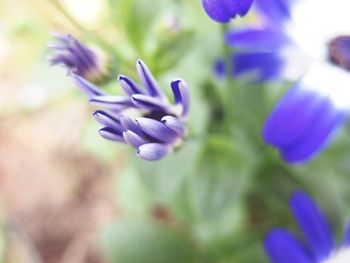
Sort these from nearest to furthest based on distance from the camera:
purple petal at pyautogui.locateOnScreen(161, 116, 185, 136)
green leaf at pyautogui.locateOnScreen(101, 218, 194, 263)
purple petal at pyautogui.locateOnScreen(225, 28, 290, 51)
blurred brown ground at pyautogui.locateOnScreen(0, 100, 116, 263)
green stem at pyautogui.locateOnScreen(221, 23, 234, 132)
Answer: purple petal at pyautogui.locateOnScreen(161, 116, 185, 136) → purple petal at pyautogui.locateOnScreen(225, 28, 290, 51) → green stem at pyautogui.locateOnScreen(221, 23, 234, 132) → green leaf at pyautogui.locateOnScreen(101, 218, 194, 263) → blurred brown ground at pyautogui.locateOnScreen(0, 100, 116, 263)

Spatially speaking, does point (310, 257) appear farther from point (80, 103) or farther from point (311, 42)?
point (80, 103)

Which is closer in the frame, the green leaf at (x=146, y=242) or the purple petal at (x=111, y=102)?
the purple petal at (x=111, y=102)

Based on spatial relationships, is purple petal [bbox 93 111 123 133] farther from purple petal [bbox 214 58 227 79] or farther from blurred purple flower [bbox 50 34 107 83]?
purple petal [bbox 214 58 227 79]

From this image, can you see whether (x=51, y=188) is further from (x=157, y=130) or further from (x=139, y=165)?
(x=157, y=130)

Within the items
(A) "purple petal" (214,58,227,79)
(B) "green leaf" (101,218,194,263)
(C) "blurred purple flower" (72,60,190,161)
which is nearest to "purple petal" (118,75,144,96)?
(C) "blurred purple flower" (72,60,190,161)

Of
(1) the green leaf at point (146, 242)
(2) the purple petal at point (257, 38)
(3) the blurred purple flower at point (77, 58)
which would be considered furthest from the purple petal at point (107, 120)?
(1) the green leaf at point (146, 242)

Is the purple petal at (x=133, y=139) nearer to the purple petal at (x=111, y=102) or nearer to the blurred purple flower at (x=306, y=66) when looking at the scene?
the purple petal at (x=111, y=102)
